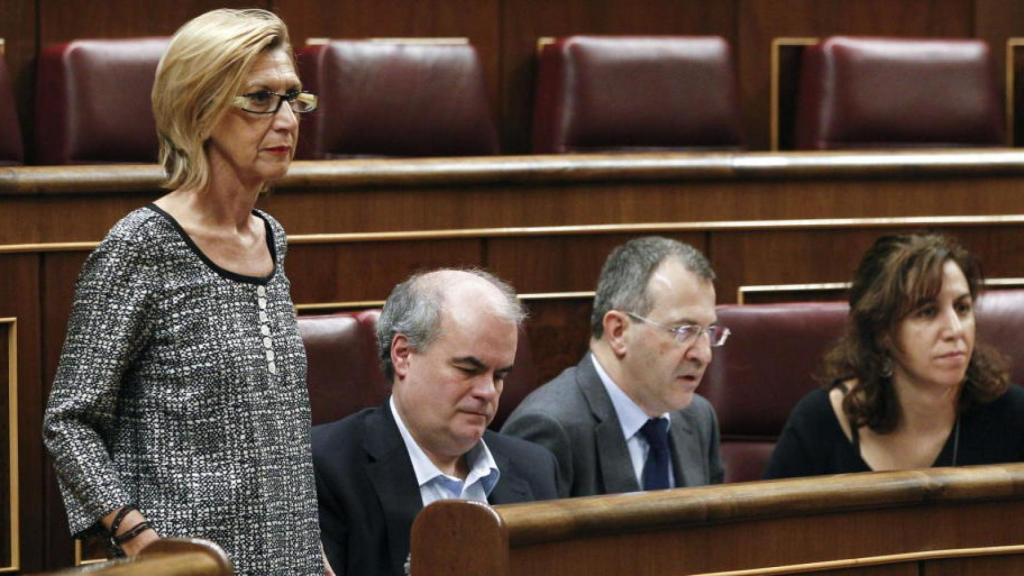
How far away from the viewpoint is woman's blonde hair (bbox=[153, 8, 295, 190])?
626mm

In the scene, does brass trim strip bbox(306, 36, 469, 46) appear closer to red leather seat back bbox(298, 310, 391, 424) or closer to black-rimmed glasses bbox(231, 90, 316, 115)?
red leather seat back bbox(298, 310, 391, 424)

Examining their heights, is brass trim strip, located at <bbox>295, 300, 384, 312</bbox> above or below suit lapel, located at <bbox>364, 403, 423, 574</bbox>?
above

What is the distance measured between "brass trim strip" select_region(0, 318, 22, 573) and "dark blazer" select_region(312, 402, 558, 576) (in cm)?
21

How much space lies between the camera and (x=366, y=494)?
0.74 meters

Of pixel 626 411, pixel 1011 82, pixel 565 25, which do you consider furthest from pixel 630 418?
pixel 1011 82

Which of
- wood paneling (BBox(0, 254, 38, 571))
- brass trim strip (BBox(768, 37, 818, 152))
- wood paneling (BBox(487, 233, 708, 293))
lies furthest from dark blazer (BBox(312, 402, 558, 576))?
brass trim strip (BBox(768, 37, 818, 152))

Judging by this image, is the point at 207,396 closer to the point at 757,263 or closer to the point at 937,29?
the point at 757,263

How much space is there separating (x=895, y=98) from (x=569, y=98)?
10.2 inches

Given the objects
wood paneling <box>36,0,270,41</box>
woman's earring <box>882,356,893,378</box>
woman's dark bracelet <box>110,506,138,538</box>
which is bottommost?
woman's earring <box>882,356,893,378</box>

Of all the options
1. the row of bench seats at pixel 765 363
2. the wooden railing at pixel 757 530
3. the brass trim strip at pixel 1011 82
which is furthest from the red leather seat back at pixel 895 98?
the wooden railing at pixel 757 530

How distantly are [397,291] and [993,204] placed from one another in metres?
0.57

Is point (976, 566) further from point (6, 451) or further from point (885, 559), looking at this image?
point (6, 451)

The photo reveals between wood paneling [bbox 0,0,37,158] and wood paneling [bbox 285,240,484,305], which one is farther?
wood paneling [bbox 0,0,37,158]

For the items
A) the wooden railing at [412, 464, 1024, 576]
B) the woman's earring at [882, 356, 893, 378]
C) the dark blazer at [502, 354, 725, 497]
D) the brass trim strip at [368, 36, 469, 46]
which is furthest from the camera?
the brass trim strip at [368, 36, 469, 46]
